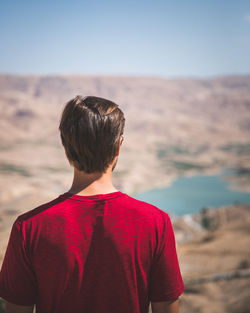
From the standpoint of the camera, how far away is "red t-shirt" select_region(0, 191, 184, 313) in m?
Result: 1.20

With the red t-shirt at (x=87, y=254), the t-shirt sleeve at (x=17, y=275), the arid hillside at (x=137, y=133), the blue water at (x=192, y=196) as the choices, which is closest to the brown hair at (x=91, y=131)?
the red t-shirt at (x=87, y=254)

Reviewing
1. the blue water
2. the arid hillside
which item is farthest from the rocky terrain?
the arid hillside

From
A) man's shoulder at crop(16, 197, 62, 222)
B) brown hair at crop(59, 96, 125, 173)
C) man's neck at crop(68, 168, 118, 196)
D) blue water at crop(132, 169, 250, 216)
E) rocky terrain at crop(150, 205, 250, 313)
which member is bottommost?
blue water at crop(132, 169, 250, 216)

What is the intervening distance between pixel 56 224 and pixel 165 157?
7093 cm

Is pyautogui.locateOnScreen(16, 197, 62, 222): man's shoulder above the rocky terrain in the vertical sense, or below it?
above

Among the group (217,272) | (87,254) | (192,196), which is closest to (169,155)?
(192,196)

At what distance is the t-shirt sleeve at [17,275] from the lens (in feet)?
3.96

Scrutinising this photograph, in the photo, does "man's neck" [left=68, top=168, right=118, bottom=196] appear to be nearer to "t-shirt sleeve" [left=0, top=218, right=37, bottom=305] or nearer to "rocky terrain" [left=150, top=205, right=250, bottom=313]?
"t-shirt sleeve" [left=0, top=218, right=37, bottom=305]

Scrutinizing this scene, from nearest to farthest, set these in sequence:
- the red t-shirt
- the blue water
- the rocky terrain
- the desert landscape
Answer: the red t-shirt < the rocky terrain < the desert landscape < the blue water

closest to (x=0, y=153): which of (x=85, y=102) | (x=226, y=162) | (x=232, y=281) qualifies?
(x=226, y=162)

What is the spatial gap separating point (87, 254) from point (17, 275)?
302 mm

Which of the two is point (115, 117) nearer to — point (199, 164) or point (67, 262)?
point (67, 262)

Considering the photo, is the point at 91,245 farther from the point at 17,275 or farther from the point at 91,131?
the point at 91,131

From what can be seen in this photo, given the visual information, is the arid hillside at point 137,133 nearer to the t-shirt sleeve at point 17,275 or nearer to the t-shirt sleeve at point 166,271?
the t-shirt sleeve at point 17,275
